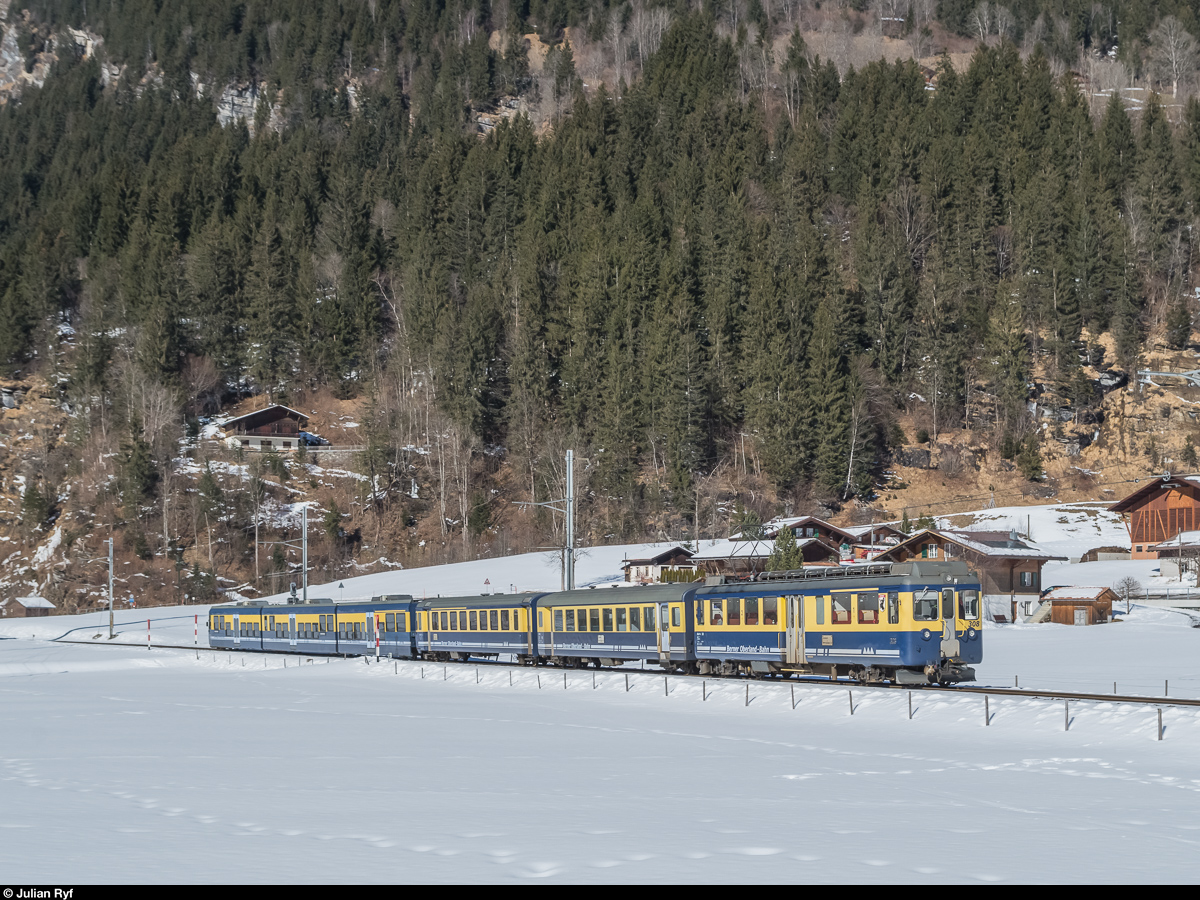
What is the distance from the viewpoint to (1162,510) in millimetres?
83375

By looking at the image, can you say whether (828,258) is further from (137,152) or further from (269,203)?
(137,152)

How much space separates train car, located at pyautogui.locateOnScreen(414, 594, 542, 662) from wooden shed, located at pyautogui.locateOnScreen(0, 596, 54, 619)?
54524 millimetres

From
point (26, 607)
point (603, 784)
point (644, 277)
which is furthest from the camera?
point (644, 277)

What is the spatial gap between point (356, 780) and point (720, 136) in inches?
4698

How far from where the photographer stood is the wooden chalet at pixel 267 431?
368 ft

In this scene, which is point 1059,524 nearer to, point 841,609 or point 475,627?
point 475,627

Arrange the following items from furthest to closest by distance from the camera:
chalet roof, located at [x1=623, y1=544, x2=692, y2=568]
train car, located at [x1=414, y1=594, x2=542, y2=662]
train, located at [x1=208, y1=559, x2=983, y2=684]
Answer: chalet roof, located at [x1=623, y1=544, x2=692, y2=568] → train car, located at [x1=414, y1=594, x2=542, y2=662] → train, located at [x1=208, y1=559, x2=983, y2=684]

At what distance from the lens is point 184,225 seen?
138500 mm

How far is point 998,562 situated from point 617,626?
38.5 meters

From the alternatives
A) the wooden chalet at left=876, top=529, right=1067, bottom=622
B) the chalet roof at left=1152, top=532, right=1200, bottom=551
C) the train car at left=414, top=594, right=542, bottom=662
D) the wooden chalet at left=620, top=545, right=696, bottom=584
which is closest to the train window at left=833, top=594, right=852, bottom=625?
the train car at left=414, top=594, right=542, bottom=662

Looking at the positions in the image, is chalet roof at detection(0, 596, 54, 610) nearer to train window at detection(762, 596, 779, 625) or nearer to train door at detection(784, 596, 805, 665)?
train window at detection(762, 596, 779, 625)

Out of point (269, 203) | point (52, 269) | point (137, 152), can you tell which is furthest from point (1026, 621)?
point (137, 152)

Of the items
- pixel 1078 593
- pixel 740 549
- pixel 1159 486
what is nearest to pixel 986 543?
pixel 1078 593

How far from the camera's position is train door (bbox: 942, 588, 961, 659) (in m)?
30.0
